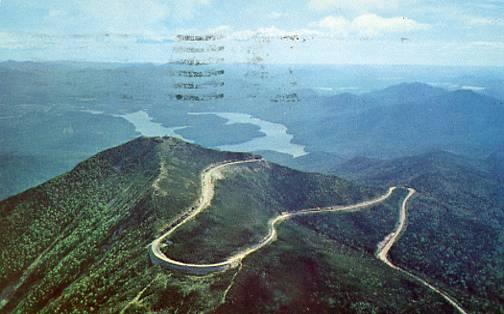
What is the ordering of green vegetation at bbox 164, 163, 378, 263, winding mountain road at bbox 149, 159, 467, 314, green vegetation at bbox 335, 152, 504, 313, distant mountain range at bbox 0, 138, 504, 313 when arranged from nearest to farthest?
distant mountain range at bbox 0, 138, 504, 313 < winding mountain road at bbox 149, 159, 467, 314 < green vegetation at bbox 164, 163, 378, 263 < green vegetation at bbox 335, 152, 504, 313

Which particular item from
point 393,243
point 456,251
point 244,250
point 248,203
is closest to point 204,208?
point 248,203

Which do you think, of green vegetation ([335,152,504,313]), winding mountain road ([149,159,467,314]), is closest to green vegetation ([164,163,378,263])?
winding mountain road ([149,159,467,314])

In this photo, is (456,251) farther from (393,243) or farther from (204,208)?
(204,208)

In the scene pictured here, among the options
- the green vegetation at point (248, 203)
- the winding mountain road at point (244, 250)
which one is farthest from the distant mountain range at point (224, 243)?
the winding mountain road at point (244, 250)

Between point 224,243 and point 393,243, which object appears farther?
point 393,243

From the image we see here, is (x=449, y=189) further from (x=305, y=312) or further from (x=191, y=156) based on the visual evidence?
(x=305, y=312)

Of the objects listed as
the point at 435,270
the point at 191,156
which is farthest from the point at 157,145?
the point at 435,270

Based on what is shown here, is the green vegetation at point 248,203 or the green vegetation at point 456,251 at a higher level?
the green vegetation at point 248,203

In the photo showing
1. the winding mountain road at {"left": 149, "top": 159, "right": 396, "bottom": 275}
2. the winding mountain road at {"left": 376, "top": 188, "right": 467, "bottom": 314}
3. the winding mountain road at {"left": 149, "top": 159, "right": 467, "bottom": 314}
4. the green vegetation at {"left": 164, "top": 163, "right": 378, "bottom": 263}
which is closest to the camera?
the winding mountain road at {"left": 149, "top": 159, "right": 396, "bottom": 275}

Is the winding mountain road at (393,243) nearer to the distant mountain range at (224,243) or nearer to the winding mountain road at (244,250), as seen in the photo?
the winding mountain road at (244,250)

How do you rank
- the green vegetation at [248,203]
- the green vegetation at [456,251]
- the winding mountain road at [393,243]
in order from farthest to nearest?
the green vegetation at [456,251]
the winding mountain road at [393,243]
the green vegetation at [248,203]

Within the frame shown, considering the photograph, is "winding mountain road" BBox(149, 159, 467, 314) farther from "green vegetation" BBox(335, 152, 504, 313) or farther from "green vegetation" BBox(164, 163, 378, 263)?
"green vegetation" BBox(335, 152, 504, 313)
